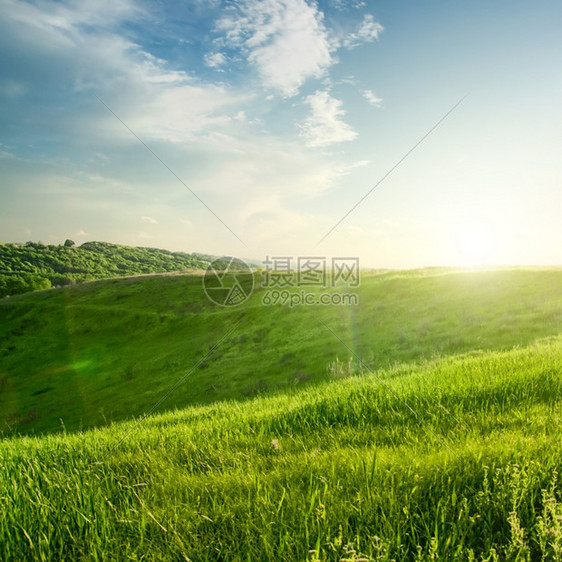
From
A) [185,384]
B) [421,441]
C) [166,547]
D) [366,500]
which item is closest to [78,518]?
[166,547]

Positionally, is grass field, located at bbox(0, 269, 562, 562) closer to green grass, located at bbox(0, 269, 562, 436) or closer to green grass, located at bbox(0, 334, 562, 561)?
green grass, located at bbox(0, 334, 562, 561)

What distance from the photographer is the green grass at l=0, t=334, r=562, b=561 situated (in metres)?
2.15

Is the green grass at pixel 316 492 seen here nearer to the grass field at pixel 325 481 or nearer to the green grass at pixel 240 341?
the grass field at pixel 325 481

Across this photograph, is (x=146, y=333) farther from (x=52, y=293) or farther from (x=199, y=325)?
(x=52, y=293)

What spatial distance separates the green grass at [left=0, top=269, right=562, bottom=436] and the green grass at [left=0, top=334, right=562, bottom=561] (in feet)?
13.4

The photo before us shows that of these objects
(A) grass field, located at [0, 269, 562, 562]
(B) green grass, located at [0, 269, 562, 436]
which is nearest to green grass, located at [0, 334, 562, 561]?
(A) grass field, located at [0, 269, 562, 562]

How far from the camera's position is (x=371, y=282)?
120ft

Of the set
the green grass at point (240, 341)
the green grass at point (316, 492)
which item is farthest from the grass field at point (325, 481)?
the green grass at point (240, 341)

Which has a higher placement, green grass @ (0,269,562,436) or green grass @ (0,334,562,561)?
green grass @ (0,334,562,561)

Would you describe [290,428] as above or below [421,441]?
below

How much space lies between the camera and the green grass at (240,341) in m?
17.5

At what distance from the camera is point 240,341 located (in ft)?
111

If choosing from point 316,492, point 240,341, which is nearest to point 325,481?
point 316,492

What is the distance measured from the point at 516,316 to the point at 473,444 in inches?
628
